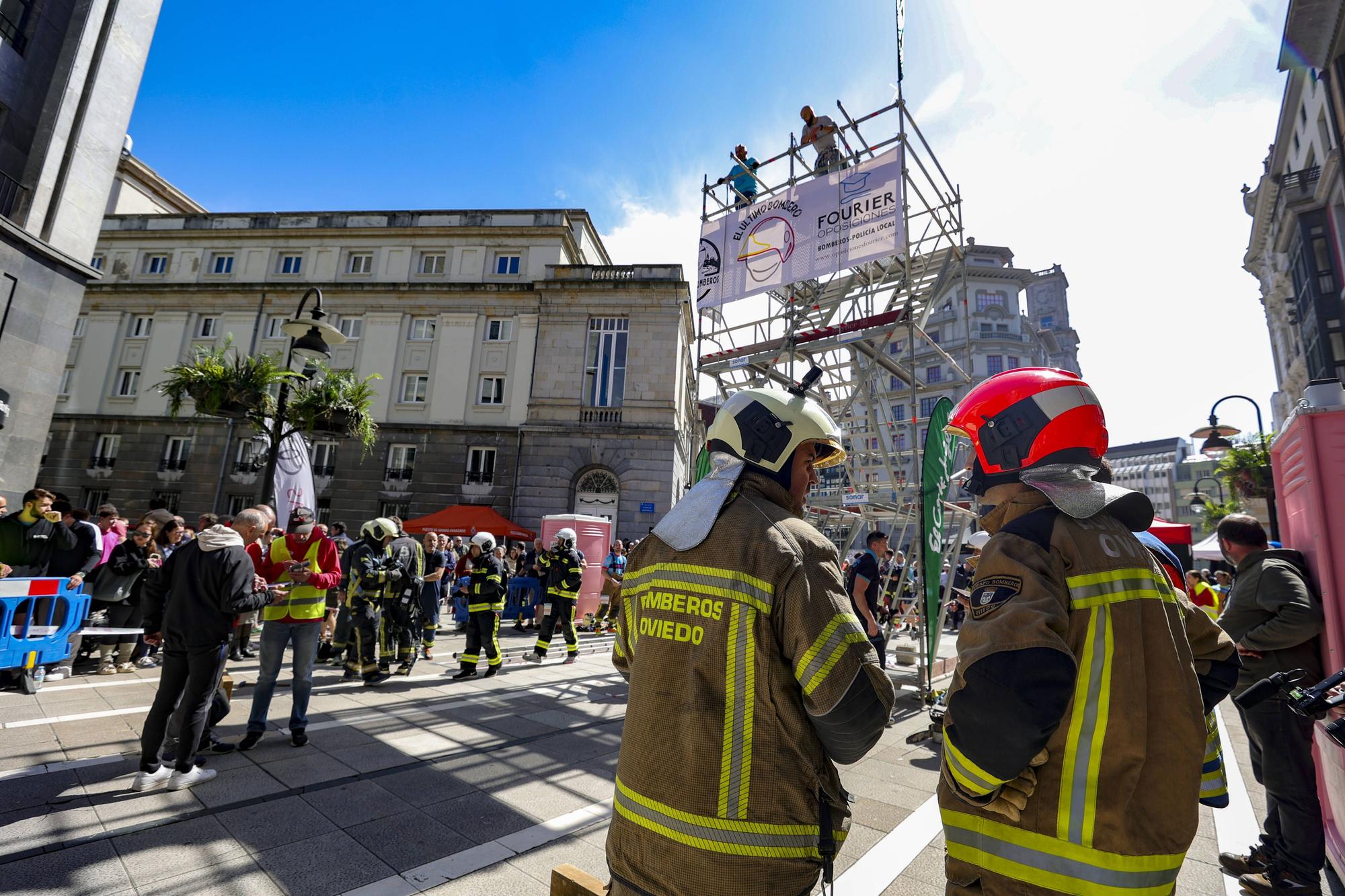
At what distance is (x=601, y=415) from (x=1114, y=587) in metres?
23.1

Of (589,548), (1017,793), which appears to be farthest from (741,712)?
(589,548)

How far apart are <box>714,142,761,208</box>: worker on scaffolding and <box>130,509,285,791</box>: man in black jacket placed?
8853 mm

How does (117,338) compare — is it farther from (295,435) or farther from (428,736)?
(428,736)

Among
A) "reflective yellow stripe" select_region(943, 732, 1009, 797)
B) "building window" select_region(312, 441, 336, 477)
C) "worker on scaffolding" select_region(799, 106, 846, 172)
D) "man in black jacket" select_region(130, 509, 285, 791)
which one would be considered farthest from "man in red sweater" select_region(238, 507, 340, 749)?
"building window" select_region(312, 441, 336, 477)

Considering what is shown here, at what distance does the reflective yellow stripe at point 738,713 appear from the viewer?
1.56m

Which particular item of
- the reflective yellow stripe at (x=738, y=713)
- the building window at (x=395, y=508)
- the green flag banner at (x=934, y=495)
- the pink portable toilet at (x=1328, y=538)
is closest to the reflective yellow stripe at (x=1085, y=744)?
the reflective yellow stripe at (x=738, y=713)

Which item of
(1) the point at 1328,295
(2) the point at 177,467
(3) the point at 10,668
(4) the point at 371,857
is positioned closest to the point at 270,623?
(4) the point at 371,857

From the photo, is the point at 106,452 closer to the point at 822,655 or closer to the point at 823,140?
the point at 823,140

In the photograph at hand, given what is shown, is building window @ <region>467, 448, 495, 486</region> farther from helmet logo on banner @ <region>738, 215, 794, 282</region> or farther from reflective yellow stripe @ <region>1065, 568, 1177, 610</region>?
Answer: reflective yellow stripe @ <region>1065, 568, 1177, 610</region>

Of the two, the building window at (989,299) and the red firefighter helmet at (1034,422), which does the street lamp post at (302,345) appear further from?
the building window at (989,299)

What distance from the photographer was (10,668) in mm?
6344

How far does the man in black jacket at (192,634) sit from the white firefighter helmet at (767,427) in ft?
13.8

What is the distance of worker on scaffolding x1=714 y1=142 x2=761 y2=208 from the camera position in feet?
33.7

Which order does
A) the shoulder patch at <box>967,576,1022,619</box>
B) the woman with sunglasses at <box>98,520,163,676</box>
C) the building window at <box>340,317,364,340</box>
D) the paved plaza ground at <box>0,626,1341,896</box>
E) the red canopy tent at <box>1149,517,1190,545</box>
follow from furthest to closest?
the building window at <box>340,317,364,340</box>
the red canopy tent at <box>1149,517,1190,545</box>
the woman with sunglasses at <box>98,520,163,676</box>
the paved plaza ground at <box>0,626,1341,896</box>
the shoulder patch at <box>967,576,1022,619</box>
